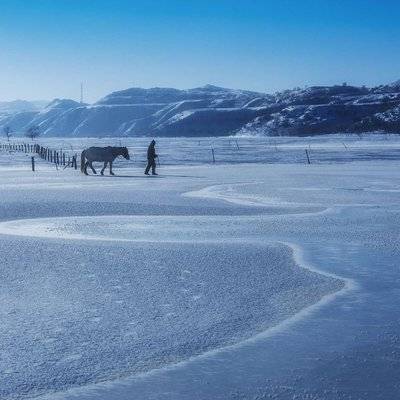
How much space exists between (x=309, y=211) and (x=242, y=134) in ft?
559

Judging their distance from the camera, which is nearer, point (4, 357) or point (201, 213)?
point (4, 357)

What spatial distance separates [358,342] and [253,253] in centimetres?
385

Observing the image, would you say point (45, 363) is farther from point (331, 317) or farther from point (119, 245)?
point (119, 245)

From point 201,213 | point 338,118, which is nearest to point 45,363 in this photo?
point 201,213

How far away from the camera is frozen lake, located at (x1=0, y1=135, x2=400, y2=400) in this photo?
149 inches

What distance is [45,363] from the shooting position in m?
4.06

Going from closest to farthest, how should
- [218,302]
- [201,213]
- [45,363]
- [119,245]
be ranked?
[45,363] < [218,302] < [119,245] < [201,213]

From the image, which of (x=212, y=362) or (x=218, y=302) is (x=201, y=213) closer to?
(x=218, y=302)

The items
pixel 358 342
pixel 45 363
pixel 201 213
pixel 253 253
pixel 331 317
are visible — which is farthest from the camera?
pixel 201 213

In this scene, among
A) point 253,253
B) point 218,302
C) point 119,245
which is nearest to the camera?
point 218,302

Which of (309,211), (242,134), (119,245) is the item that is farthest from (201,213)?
(242,134)

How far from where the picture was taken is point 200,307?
5.54m

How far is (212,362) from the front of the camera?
4129 millimetres

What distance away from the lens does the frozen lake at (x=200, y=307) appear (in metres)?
3.79
